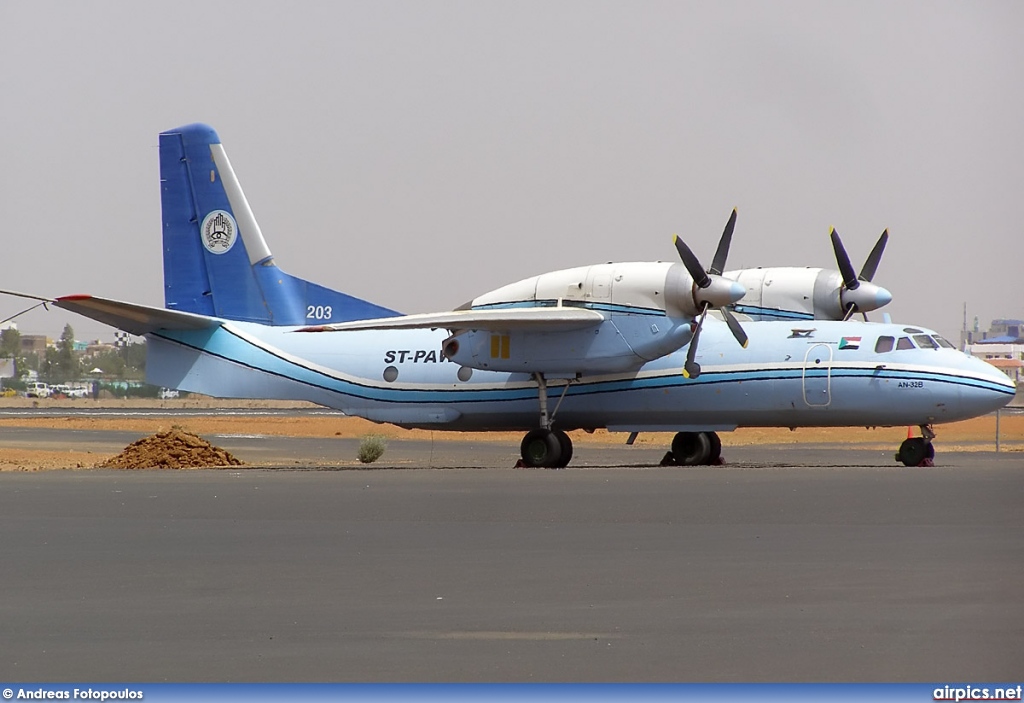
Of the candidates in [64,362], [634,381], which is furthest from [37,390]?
[634,381]

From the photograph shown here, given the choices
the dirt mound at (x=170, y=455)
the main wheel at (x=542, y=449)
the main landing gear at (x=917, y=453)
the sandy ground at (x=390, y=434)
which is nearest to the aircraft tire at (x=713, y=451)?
the main wheel at (x=542, y=449)

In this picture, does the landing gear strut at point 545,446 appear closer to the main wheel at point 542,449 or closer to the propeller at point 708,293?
the main wheel at point 542,449

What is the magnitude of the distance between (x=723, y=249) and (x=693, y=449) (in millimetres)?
4535

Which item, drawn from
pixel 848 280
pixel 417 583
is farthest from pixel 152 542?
pixel 848 280

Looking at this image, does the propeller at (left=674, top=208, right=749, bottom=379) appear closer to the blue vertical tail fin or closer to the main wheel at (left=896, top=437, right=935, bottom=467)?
the main wheel at (left=896, top=437, right=935, bottom=467)

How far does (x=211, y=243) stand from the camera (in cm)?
3388

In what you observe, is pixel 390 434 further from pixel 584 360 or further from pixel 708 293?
pixel 708 293

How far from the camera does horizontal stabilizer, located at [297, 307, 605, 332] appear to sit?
87.9ft

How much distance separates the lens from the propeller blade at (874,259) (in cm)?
3028

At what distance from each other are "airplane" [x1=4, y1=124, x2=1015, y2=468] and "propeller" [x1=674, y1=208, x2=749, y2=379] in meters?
0.03


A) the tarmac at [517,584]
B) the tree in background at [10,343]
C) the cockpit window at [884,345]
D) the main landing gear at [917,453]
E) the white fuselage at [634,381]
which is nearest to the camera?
the tarmac at [517,584]

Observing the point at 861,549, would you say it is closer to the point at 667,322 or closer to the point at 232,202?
the point at 667,322

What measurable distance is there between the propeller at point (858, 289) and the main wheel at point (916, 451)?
445 centimetres

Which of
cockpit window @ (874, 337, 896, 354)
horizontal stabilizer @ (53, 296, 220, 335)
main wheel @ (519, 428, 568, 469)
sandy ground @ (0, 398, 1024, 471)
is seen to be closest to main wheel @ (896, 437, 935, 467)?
cockpit window @ (874, 337, 896, 354)
